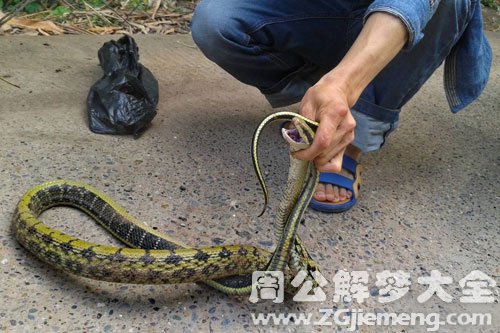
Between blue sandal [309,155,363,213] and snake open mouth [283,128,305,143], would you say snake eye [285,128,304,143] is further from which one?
blue sandal [309,155,363,213]

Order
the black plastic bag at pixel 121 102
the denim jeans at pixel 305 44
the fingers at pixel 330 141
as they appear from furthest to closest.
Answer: the black plastic bag at pixel 121 102
the denim jeans at pixel 305 44
the fingers at pixel 330 141

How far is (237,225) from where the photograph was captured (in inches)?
83.0

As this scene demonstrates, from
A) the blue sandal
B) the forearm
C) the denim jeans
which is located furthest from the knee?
the forearm

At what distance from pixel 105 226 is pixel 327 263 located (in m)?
0.84

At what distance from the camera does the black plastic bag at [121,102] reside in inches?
102

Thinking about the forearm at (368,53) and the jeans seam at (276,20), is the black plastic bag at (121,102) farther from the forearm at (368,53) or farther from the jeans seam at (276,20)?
the forearm at (368,53)

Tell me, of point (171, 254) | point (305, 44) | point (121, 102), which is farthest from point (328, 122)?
point (121, 102)

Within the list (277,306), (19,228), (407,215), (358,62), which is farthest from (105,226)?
(407,215)

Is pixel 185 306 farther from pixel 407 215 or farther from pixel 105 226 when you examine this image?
pixel 407 215

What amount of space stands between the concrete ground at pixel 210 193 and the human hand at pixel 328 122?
617 millimetres

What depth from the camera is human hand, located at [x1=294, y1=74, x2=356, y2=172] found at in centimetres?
133

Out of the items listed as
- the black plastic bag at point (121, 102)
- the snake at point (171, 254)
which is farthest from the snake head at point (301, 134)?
the black plastic bag at point (121, 102)

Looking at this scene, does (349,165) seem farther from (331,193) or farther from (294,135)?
(294,135)

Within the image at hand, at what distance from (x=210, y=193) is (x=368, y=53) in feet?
3.43
